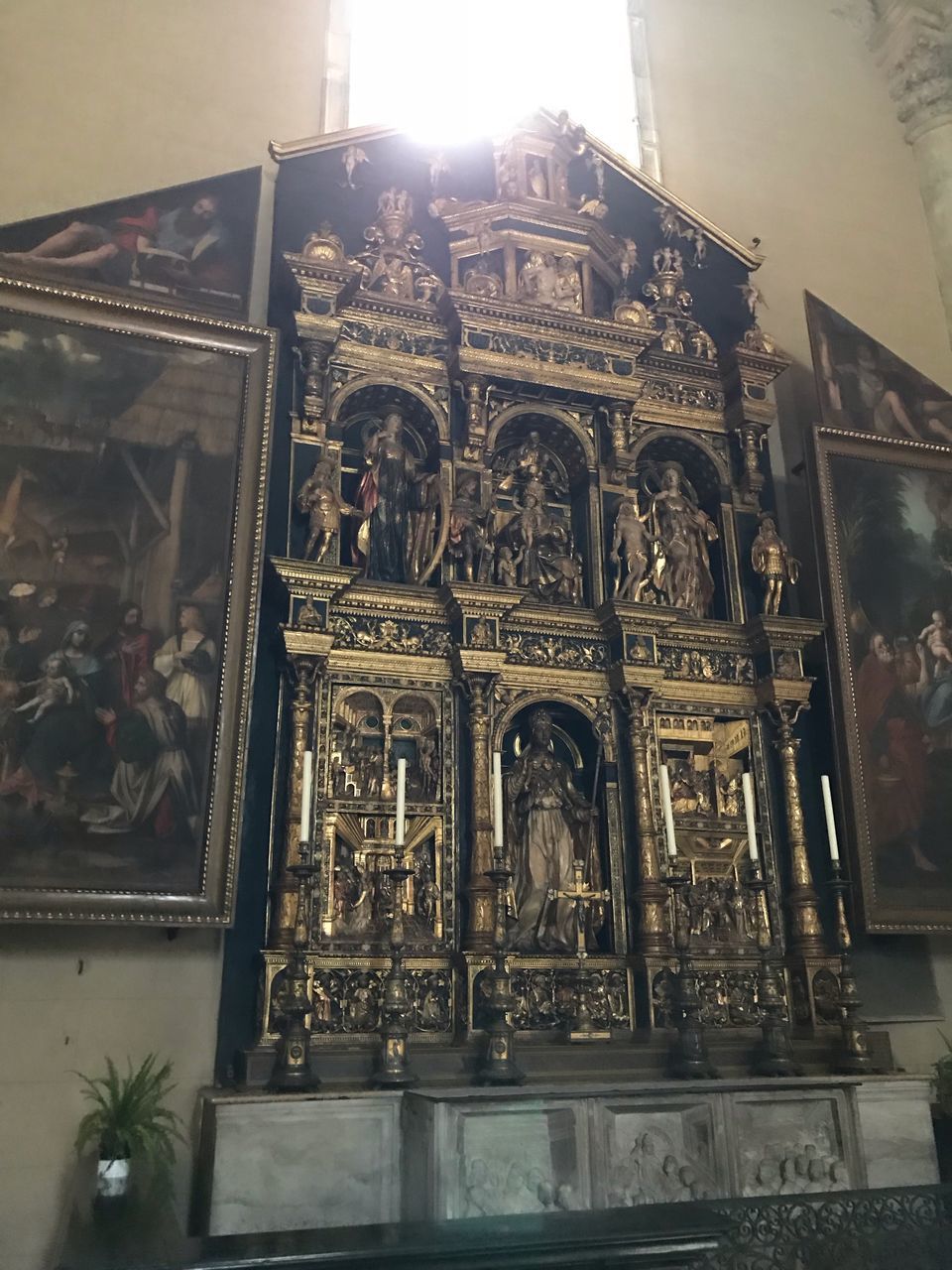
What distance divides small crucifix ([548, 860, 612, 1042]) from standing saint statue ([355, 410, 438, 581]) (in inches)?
91.7

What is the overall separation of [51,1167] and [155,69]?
26.5ft

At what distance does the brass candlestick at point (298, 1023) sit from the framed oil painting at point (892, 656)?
3.85 m

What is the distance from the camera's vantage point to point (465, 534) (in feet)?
24.7

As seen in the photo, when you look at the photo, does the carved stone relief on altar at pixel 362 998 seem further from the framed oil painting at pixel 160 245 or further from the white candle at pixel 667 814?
the framed oil painting at pixel 160 245

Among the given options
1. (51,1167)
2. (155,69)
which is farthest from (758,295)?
(51,1167)

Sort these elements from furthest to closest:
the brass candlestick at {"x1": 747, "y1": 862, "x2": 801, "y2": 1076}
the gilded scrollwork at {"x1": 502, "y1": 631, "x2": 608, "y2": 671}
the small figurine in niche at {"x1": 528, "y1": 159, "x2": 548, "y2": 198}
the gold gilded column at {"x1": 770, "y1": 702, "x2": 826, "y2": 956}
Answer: the small figurine in niche at {"x1": 528, "y1": 159, "x2": 548, "y2": 198}
the gilded scrollwork at {"x1": 502, "y1": 631, "x2": 608, "y2": 671}
the gold gilded column at {"x1": 770, "y1": 702, "x2": 826, "y2": 956}
the brass candlestick at {"x1": 747, "y1": 862, "x2": 801, "y2": 1076}

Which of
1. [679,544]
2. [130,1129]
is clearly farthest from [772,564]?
[130,1129]

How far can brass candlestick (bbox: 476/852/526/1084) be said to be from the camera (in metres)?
5.76

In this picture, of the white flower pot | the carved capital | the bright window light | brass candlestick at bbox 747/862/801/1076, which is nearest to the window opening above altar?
the bright window light

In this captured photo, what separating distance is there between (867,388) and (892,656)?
221 cm

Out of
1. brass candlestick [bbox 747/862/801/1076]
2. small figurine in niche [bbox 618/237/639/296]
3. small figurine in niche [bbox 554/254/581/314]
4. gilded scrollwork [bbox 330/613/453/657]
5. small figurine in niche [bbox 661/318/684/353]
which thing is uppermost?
small figurine in niche [bbox 618/237/639/296]

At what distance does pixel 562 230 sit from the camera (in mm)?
8719

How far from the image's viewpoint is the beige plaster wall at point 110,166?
235 inches

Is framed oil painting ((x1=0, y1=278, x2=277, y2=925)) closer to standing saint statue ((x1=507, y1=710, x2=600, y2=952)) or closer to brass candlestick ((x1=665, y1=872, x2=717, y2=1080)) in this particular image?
standing saint statue ((x1=507, y1=710, x2=600, y2=952))
